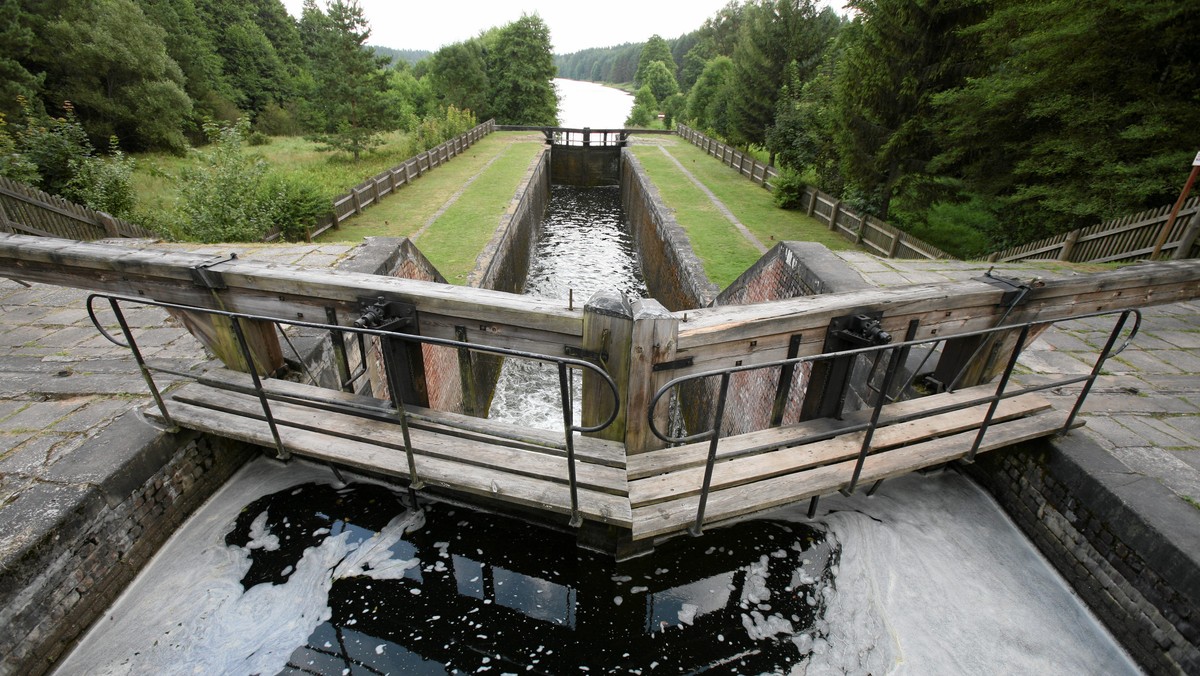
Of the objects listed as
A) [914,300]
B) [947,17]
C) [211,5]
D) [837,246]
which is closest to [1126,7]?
[947,17]

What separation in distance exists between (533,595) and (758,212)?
14208 mm

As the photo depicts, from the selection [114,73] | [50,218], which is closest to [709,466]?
[50,218]

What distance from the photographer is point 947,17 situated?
982 centimetres

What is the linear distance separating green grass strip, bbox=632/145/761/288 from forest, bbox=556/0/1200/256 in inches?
129

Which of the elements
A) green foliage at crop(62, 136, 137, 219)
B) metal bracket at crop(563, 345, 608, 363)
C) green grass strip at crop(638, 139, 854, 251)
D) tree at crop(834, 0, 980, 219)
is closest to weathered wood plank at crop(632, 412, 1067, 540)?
metal bracket at crop(563, 345, 608, 363)

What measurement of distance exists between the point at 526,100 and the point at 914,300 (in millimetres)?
45735

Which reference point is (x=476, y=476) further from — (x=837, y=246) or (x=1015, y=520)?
(x=837, y=246)

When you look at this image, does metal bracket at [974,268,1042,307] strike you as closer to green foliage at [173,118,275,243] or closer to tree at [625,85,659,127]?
green foliage at [173,118,275,243]

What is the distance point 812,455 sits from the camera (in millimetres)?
3338

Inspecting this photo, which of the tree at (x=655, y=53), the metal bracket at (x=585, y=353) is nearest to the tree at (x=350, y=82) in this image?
the metal bracket at (x=585, y=353)

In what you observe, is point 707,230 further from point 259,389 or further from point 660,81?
point 660,81

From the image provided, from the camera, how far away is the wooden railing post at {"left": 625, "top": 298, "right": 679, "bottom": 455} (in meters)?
2.89

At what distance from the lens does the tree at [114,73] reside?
23.1 meters

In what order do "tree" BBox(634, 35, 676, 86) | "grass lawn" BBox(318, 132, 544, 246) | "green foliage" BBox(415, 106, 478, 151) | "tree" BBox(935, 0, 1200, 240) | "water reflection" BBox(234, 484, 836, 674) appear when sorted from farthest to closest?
"tree" BBox(634, 35, 676, 86), "green foliage" BBox(415, 106, 478, 151), "grass lawn" BBox(318, 132, 544, 246), "tree" BBox(935, 0, 1200, 240), "water reflection" BBox(234, 484, 836, 674)
